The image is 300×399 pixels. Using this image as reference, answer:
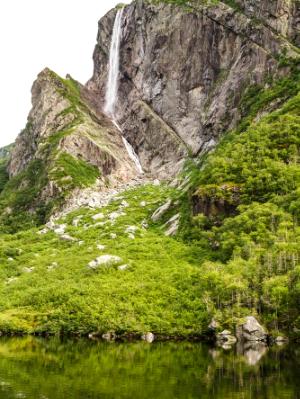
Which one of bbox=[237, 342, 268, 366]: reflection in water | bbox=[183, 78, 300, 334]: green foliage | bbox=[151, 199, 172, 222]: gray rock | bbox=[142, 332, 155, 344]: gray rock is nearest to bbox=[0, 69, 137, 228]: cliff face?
bbox=[151, 199, 172, 222]: gray rock

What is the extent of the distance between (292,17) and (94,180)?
64.4m

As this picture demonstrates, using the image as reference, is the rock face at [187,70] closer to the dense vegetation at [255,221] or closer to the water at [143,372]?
the dense vegetation at [255,221]

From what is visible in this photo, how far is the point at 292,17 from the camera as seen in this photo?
135 metres

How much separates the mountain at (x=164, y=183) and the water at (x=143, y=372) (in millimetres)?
11275

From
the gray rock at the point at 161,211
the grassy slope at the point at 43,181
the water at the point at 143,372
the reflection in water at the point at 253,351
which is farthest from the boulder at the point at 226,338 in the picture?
the grassy slope at the point at 43,181

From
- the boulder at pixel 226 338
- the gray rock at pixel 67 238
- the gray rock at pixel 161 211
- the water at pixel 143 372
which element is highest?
the gray rock at pixel 161 211

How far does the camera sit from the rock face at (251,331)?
61.2m

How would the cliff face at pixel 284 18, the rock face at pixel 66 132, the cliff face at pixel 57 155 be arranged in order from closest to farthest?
the cliff face at pixel 57 155
the cliff face at pixel 284 18
the rock face at pixel 66 132

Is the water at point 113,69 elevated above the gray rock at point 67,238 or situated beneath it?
elevated above

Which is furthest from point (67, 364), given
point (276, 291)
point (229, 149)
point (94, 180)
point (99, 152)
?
point (99, 152)

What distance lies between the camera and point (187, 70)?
14762 centimetres

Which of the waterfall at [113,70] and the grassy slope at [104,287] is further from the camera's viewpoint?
the waterfall at [113,70]

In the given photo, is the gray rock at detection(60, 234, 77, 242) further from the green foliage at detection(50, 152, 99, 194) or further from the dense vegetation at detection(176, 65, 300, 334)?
the green foliage at detection(50, 152, 99, 194)

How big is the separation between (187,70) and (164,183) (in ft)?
114
